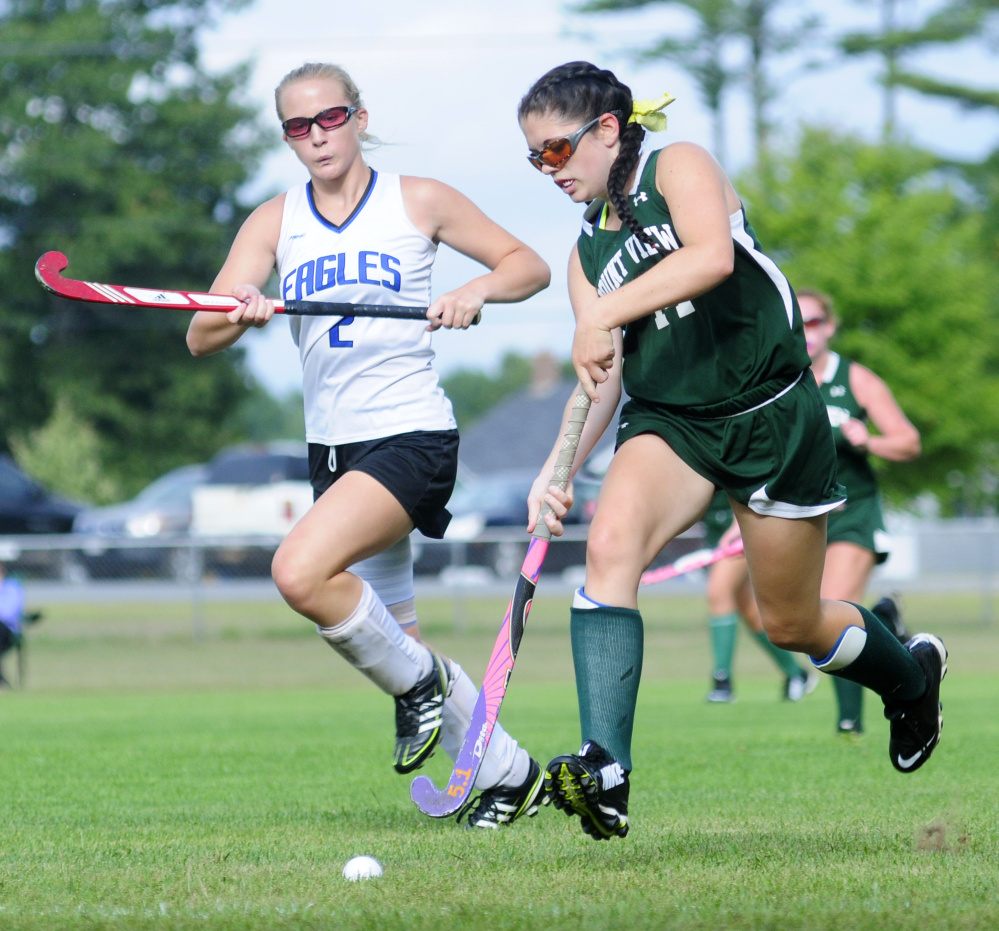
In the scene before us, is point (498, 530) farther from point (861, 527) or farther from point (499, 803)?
point (499, 803)

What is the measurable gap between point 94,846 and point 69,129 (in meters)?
45.5

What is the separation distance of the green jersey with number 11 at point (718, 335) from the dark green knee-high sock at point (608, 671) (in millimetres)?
652

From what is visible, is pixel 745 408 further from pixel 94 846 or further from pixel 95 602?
pixel 95 602

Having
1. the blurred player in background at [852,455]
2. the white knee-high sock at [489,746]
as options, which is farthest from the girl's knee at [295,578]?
the blurred player in background at [852,455]

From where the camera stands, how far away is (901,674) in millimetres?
4766

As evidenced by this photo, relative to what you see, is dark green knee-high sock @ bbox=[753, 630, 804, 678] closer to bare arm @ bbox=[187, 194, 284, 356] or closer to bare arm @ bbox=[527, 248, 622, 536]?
bare arm @ bbox=[187, 194, 284, 356]

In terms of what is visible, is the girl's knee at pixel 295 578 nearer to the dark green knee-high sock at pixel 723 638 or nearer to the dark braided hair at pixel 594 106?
the dark braided hair at pixel 594 106

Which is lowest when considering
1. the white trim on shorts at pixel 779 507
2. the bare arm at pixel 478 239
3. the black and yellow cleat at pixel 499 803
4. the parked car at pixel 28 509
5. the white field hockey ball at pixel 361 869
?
the parked car at pixel 28 509

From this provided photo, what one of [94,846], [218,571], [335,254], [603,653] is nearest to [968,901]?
[603,653]

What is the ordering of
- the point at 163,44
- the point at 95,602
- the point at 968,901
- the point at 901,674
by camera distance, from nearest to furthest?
the point at 968,901 < the point at 901,674 < the point at 95,602 < the point at 163,44

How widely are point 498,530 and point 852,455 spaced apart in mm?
16797

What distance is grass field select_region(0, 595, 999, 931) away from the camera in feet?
11.0

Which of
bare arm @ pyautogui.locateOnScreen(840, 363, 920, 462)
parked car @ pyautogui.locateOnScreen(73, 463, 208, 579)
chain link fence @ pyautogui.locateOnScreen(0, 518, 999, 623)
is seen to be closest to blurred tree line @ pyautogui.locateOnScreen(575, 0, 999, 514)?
chain link fence @ pyautogui.locateOnScreen(0, 518, 999, 623)

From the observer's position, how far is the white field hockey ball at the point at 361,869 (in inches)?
149
